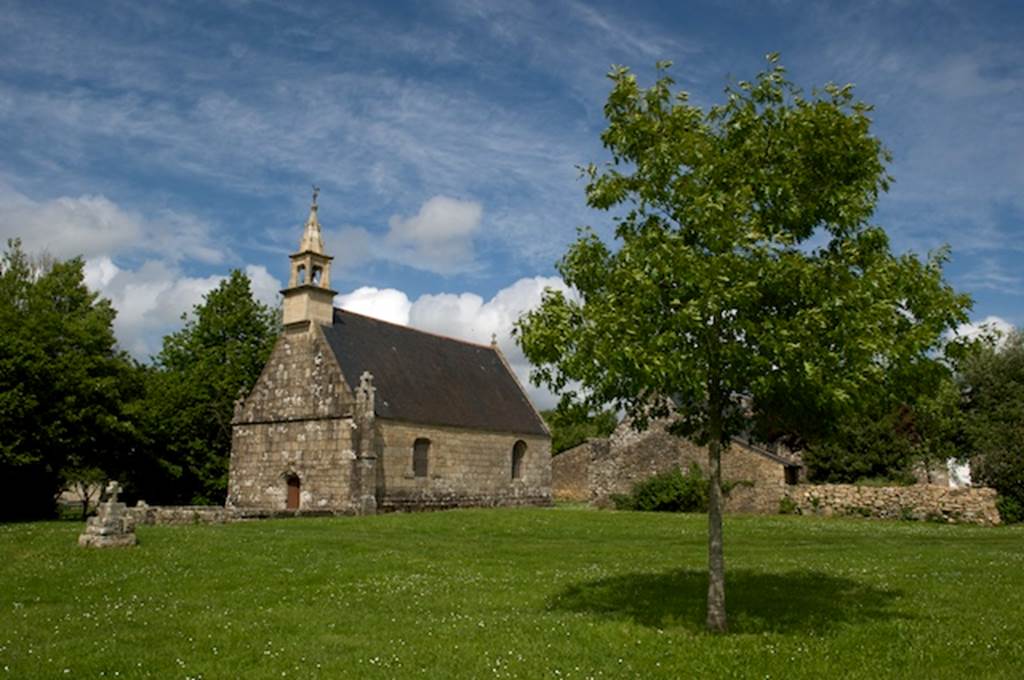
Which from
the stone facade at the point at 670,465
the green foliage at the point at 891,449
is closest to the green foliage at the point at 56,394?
the stone facade at the point at 670,465

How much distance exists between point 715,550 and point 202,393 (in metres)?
37.1

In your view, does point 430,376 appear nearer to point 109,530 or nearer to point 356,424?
point 356,424

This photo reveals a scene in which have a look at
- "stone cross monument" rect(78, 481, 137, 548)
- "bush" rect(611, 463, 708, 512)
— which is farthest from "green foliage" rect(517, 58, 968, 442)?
"bush" rect(611, 463, 708, 512)

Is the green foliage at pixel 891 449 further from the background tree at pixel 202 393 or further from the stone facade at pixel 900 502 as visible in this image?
the background tree at pixel 202 393

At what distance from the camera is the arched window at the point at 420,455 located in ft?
119

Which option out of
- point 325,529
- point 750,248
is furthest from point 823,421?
point 325,529

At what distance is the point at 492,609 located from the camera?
11539 millimetres

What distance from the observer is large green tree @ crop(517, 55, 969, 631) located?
29.2 ft

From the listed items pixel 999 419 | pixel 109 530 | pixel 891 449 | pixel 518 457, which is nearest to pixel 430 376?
pixel 518 457

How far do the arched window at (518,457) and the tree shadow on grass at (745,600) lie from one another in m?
27.5

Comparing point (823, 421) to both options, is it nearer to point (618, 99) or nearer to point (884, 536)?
point (618, 99)

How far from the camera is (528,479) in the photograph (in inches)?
1663

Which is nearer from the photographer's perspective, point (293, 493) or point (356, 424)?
point (356, 424)

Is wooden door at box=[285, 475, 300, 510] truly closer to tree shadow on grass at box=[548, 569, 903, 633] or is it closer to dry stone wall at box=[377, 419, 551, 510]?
dry stone wall at box=[377, 419, 551, 510]
